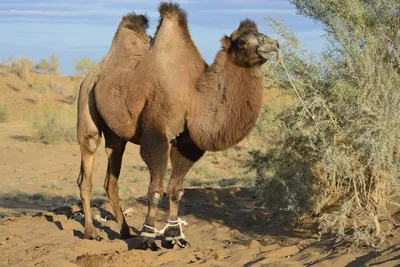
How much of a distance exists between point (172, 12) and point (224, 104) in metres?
1.47

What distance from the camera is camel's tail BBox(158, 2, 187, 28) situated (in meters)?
8.45

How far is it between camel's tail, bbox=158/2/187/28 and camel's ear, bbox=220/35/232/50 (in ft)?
2.47

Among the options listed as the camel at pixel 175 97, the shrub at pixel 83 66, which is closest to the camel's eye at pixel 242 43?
the camel at pixel 175 97

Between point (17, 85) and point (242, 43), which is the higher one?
point (17, 85)

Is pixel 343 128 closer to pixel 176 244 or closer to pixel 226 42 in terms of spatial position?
pixel 226 42

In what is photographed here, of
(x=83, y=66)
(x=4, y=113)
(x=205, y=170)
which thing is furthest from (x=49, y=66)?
(x=205, y=170)

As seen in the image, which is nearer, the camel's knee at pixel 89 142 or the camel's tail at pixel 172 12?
the camel's tail at pixel 172 12

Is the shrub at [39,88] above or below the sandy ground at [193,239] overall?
above

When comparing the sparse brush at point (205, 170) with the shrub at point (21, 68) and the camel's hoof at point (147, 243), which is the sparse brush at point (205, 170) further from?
the shrub at point (21, 68)

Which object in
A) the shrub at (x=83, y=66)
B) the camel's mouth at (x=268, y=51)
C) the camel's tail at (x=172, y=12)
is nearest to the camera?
the camel's mouth at (x=268, y=51)

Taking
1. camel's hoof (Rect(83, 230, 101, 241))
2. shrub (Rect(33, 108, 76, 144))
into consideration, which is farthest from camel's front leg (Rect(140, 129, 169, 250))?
shrub (Rect(33, 108, 76, 144))

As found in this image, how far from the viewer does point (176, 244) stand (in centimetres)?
802

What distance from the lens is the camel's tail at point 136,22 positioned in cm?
937

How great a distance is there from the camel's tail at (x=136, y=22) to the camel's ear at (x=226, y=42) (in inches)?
71.0
